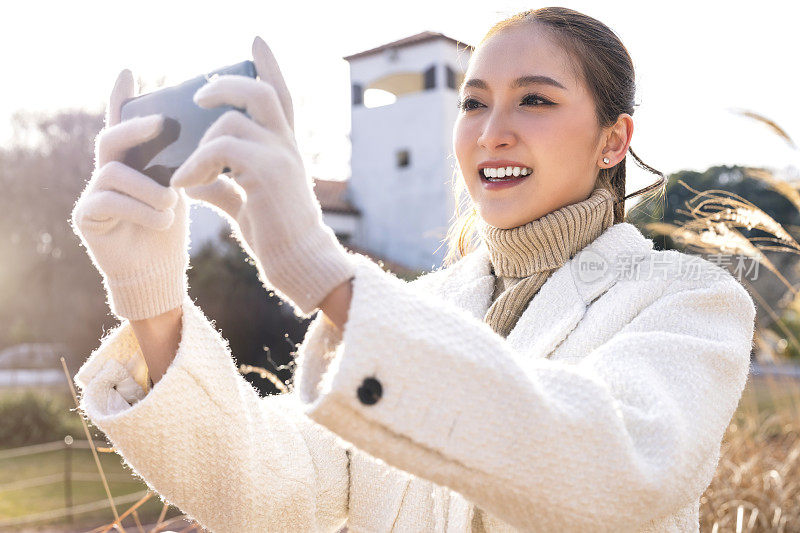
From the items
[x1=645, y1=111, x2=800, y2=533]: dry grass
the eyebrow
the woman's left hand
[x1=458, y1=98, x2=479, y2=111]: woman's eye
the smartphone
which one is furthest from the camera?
[x1=645, y1=111, x2=800, y2=533]: dry grass

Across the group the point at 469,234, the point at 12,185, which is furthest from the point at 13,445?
the point at 469,234

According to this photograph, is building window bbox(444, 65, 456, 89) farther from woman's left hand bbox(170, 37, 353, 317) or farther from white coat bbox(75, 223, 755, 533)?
woman's left hand bbox(170, 37, 353, 317)

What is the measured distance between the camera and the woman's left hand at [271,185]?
0.88 m

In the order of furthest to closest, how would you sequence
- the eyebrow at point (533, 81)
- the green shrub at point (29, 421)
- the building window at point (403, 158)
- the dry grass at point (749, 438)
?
1. the building window at point (403, 158)
2. the green shrub at point (29, 421)
3. the dry grass at point (749, 438)
4. the eyebrow at point (533, 81)

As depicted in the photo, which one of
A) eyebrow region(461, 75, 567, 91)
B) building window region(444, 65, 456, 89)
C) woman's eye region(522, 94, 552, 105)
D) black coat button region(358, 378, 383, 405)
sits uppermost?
eyebrow region(461, 75, 567, 91)

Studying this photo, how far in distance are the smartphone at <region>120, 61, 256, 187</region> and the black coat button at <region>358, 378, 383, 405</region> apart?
1.29 ft

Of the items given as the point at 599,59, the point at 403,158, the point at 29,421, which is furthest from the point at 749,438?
the point at 403,158

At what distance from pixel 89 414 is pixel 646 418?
3.08ft

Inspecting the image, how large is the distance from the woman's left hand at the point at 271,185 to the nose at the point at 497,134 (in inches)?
26.1

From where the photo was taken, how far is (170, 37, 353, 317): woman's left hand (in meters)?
0.88

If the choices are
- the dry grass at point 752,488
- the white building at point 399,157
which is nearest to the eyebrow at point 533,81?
the dry grass at point 752,488

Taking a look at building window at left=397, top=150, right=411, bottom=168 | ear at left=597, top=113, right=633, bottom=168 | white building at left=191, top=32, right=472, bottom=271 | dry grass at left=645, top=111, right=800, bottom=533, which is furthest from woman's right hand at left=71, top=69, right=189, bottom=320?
building window at left=397, top=150, right=411, bottom=168

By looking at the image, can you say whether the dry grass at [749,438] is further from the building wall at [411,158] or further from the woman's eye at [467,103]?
the building wall at [411,158]

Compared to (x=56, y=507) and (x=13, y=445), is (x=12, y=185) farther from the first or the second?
(x=56, y=507)
